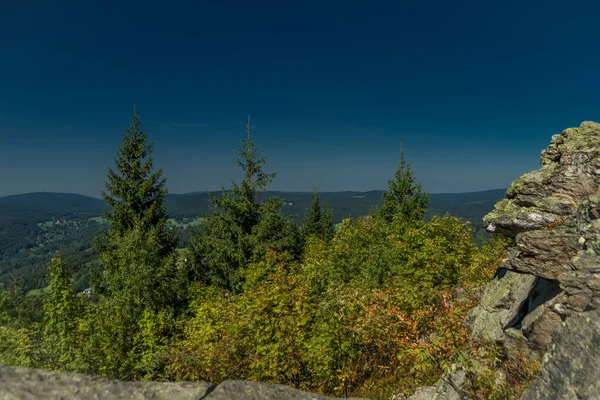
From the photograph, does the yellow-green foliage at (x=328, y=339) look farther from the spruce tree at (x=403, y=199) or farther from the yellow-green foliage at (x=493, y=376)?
the spruce tree at (x=403, y=199)

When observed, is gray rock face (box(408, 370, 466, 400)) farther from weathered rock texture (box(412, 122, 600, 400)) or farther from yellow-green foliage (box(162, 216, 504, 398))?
yellow-green foliage (box(162, 216, 504, 398))

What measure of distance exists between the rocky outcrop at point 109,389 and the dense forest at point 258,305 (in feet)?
13.9

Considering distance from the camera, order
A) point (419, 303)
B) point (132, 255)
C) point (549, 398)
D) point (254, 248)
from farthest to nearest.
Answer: point (254, 248), point (132, 255), point (419, 303), point (549, 398)

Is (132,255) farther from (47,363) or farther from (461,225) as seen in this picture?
(461,225)

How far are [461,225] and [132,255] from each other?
28.9 meters

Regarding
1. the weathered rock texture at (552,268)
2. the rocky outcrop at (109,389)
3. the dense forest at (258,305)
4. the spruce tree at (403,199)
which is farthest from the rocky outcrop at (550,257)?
the spruce tree at (403,199)

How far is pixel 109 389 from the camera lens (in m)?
2.99

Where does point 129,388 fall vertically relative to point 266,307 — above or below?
above

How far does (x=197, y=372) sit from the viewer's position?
12.4m

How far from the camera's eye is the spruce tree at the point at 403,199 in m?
44.9

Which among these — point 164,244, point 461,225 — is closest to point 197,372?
point 164,244

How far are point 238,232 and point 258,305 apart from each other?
17.8 m

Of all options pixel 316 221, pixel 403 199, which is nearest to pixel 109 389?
pixel 403 199

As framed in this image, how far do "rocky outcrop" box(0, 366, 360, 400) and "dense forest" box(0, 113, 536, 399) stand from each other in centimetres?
425
